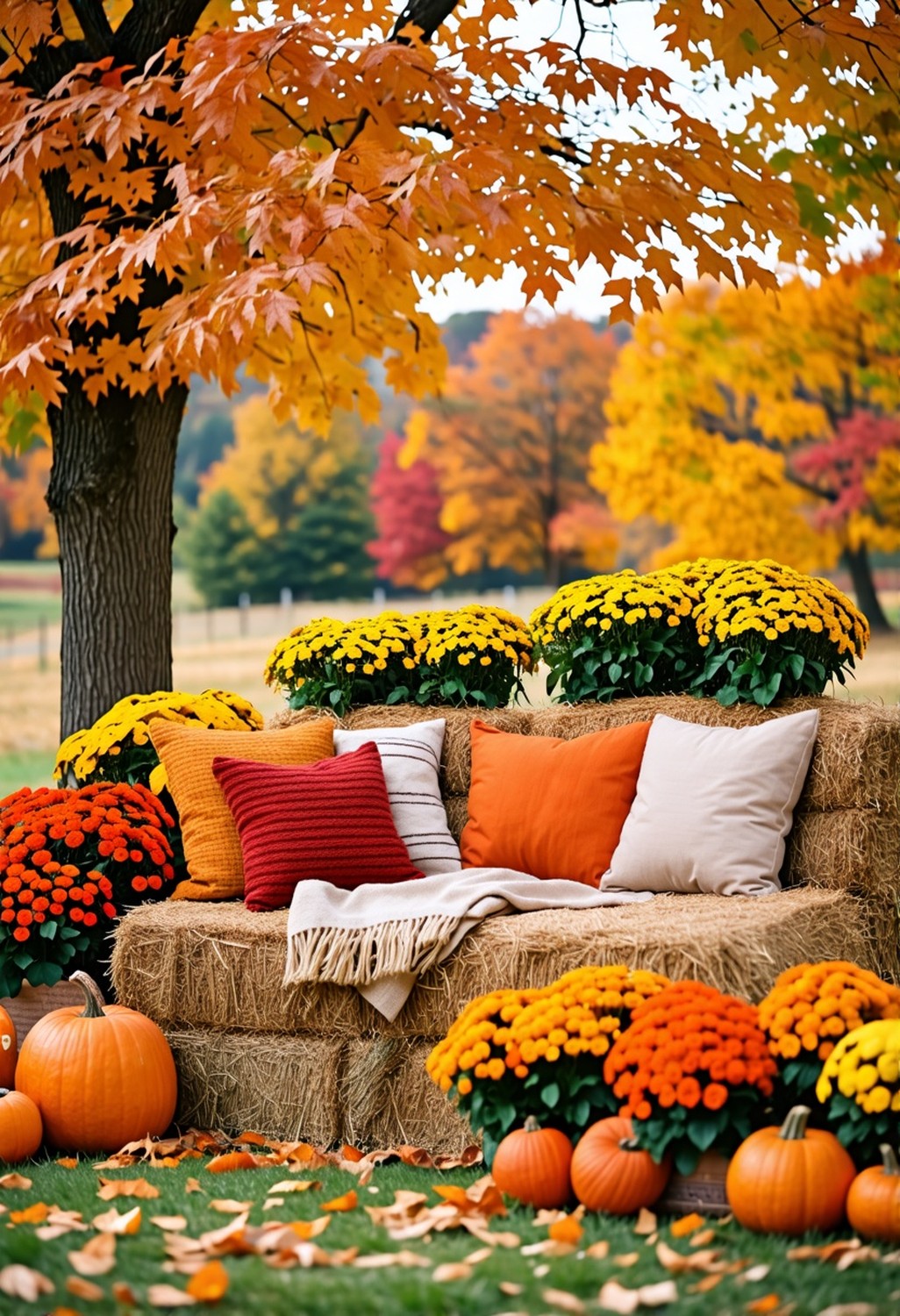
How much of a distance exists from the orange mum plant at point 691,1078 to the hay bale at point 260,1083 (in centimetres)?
93

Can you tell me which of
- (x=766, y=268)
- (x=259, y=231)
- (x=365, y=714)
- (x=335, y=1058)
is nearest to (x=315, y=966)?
(x=335, y=1058)

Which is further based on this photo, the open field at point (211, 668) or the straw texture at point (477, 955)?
the open field at point (211, 668)

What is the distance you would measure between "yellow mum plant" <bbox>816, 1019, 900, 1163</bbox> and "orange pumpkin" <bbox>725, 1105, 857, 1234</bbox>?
5 centimetres

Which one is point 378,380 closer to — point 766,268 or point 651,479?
point 651,479

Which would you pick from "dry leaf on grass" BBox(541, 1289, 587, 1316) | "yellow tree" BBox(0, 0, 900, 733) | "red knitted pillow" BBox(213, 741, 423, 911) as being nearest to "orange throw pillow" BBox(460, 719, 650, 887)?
"red knitted pillow" BBox(213, 741, 423, 911)

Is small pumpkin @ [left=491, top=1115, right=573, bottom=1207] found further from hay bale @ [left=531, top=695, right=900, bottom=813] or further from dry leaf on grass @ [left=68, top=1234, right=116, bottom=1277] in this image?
hay bale @ [left=531, top=695, right=900, bottom=813]

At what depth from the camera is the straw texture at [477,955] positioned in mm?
3016

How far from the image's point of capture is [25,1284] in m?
2.21

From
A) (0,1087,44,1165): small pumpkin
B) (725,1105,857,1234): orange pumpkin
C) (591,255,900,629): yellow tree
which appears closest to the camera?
(725,1105,857,1234): orange pumpkin

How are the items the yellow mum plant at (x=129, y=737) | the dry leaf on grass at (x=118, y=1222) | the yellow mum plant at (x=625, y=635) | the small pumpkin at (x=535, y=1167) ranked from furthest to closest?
the yellow mum plant at (x=129, y=737)
the yellow mum plant at (x=625, y=635)
the small pumpkin at (x=535, y=1167)
the dry leaf on grass at (x=118, y=1222)

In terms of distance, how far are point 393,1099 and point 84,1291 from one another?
1.17m

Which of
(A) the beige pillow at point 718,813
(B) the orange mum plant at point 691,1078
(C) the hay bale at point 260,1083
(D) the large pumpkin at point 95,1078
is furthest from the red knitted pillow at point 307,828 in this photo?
(B) the orange mum plant at point 691,1078

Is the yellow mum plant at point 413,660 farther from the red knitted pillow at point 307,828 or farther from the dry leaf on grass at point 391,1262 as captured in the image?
the dry leaf on grass at point 391,1262

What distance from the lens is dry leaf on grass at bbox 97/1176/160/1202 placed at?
2.85m
